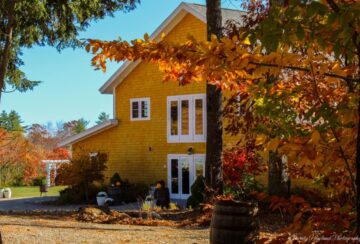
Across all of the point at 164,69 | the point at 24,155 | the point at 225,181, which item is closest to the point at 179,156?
the point at 225,181

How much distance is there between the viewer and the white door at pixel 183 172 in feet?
77.9

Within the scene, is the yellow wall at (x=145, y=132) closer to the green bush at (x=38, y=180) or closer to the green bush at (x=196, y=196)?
the green bush at (x=196, y=196)

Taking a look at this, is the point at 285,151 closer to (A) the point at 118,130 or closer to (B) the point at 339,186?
(B) the point at 339,186

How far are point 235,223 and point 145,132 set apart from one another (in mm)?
20436

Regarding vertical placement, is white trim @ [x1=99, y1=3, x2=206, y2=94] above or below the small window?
above

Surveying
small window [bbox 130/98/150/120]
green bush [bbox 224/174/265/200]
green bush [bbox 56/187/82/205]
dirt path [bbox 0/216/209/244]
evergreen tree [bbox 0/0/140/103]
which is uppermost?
evergreen tree [bbox 0/0/140/103]

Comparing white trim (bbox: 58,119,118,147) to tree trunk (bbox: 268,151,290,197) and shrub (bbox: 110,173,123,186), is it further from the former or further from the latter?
tree trunk (bbox: 268,151,290,197)

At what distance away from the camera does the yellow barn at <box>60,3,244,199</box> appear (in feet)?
78.2

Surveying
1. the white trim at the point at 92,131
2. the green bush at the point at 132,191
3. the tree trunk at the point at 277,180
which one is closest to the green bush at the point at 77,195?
the green bush at the point at 132,191

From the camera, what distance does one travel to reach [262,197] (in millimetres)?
3412

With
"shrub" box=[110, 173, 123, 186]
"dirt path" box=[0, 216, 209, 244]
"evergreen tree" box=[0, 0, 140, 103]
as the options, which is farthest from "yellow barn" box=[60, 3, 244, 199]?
"dirt path" box=[0, 216, 209, 244]

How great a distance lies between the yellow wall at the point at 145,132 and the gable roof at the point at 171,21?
26cm

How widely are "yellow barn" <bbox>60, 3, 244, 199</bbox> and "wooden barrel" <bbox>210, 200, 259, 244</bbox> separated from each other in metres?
16.6

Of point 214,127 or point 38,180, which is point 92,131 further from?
point 214,127
